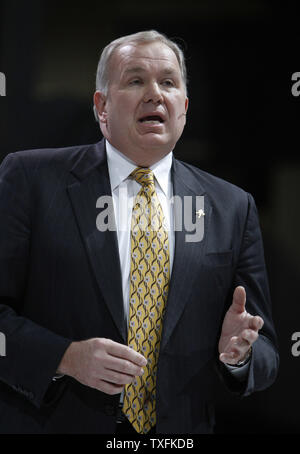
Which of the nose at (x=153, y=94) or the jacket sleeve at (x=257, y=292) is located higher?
the nose at (x=153, y=94)

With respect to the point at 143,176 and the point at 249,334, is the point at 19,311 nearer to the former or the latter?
the point at 143,176

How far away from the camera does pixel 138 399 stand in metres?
1.40

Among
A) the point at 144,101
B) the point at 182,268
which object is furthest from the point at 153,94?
the point at 182,268

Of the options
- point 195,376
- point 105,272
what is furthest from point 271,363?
point 105,272

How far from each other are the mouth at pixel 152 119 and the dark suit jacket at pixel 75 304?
16 centimetres

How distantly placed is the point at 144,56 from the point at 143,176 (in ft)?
0.99

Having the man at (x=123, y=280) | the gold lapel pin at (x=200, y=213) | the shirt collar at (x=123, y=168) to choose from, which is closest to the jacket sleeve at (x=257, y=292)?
the man at (x=123, y=280)

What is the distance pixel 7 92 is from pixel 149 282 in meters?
0.67

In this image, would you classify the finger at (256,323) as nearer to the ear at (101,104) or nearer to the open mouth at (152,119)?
the open mouth at (152,119)

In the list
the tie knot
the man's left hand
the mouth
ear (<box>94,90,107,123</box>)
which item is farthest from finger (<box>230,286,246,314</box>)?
ear (<box>94,90,107,123</box>)

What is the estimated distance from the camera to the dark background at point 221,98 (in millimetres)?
1604

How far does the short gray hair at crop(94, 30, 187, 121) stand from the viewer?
1.47 m

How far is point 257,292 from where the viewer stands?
1542mm

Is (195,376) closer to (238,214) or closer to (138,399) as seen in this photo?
(138,399)
